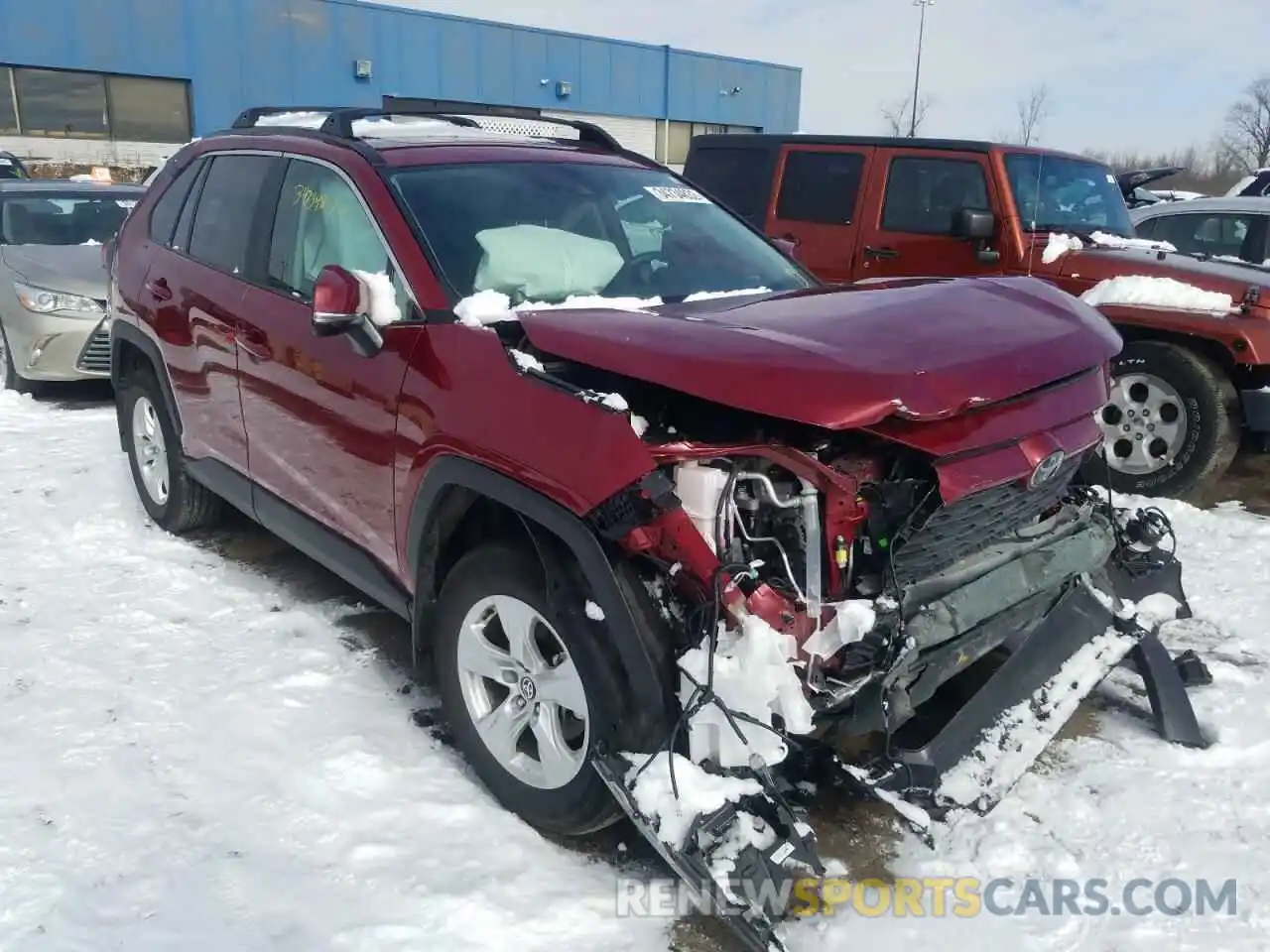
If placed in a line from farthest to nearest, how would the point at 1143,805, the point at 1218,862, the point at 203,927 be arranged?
the point at 1143,805
the point at 1218,862
the point at 203,927

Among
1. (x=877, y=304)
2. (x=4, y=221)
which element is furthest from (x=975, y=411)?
(x=4, y=221)

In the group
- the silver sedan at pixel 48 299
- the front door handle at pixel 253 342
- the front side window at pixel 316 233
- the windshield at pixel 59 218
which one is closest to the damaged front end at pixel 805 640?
the front side window at pixel 316 233

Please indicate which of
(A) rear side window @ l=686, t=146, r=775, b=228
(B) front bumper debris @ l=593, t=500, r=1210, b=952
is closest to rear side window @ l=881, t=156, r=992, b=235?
(A) rear side window @ l=686, t=146, r=775, b=228

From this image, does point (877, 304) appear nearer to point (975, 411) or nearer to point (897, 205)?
point (975, 411)

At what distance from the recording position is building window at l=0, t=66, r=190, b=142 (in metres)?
23.9

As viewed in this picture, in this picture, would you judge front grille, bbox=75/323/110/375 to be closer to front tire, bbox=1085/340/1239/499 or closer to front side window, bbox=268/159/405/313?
front side window, bbox=268/159/405/313

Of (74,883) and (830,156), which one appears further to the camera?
(830,156)

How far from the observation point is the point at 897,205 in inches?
259

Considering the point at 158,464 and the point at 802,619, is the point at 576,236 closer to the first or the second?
the point at 802,619

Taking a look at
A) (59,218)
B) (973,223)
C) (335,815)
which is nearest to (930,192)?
(973,223)

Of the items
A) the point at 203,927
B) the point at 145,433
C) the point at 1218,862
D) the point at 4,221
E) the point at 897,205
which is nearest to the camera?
the point at 203,927

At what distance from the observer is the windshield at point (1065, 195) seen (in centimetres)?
623

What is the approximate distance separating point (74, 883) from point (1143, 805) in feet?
9.55

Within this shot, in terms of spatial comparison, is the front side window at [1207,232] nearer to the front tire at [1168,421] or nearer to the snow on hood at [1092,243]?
the snow on hood at [1092,243]
